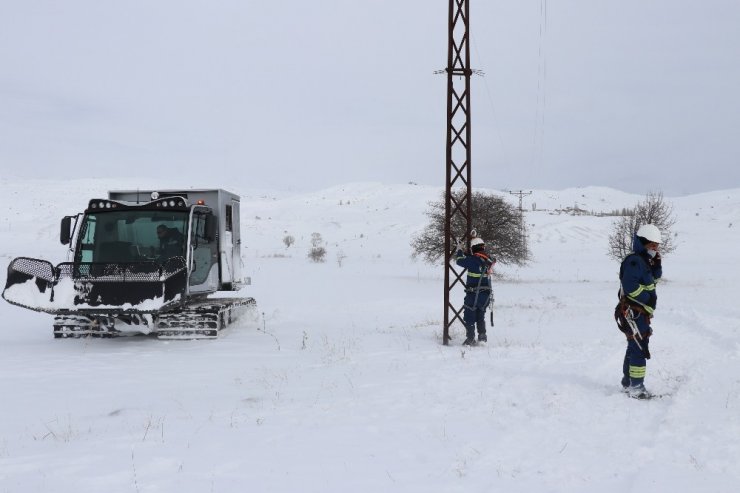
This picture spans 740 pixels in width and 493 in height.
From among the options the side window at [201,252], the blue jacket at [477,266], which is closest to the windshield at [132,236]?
the side window at [201,252]

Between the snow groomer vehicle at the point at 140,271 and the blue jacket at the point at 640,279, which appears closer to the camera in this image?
the blue jacket at the point at 640,279

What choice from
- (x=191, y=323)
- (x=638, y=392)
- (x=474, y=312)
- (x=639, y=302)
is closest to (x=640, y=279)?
(x=639, y=302)

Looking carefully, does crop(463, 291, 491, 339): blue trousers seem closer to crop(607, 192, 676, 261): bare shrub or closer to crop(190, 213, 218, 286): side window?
crop(190, 213, 218, 286): side window

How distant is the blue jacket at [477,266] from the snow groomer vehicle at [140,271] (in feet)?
16.3

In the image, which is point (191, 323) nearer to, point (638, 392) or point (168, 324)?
point (168, 324)

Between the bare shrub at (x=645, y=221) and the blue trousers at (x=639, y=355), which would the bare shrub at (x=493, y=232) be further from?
the blue trousers at (x=639, y=355)

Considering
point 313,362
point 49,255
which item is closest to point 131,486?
point 313,362

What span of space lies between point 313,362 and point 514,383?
327 cm

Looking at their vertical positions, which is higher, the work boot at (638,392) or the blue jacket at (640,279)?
the blue jacket at (640,279)

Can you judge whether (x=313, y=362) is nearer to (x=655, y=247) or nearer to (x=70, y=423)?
(x=70, y=423)

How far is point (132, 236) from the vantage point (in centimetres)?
1130

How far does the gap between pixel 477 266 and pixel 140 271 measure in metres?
6.28

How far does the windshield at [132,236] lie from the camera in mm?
11141

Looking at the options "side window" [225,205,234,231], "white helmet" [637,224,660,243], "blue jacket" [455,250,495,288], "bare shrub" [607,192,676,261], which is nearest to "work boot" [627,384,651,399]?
"white helmet" [637,224,660,243]
